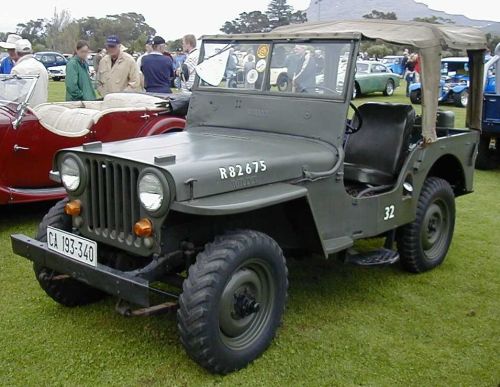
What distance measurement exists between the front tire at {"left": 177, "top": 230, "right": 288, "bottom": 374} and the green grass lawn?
141mm

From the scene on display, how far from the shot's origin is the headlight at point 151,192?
315 cm

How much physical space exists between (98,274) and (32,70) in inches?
174

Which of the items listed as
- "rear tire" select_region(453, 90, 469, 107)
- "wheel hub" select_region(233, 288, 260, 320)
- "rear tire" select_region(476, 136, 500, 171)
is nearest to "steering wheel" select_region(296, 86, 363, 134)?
"wheel hub" select_region(233, 288, 260, 320)

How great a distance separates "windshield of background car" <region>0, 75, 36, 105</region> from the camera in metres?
6.29

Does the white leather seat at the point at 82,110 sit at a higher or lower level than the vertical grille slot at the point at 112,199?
higher

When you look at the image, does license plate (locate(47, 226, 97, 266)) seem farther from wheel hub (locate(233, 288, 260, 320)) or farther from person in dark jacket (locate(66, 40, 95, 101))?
person in dark jacket (locate(66, 40, 95, 101))

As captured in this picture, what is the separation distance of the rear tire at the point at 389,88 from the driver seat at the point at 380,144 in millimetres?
17666

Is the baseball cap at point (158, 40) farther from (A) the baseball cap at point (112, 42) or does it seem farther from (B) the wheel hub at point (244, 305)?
(B) the wheel hub at point (244, 305)

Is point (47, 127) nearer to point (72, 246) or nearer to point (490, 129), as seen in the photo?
point (72, 246)

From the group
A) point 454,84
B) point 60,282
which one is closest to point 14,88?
point 60,282

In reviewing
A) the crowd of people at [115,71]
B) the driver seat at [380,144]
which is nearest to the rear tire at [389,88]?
the crowd of people at [115,71]

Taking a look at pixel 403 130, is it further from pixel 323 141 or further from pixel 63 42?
pixel 63 42

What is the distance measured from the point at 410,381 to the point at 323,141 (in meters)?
1.62

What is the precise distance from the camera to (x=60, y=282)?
400 centimetres
